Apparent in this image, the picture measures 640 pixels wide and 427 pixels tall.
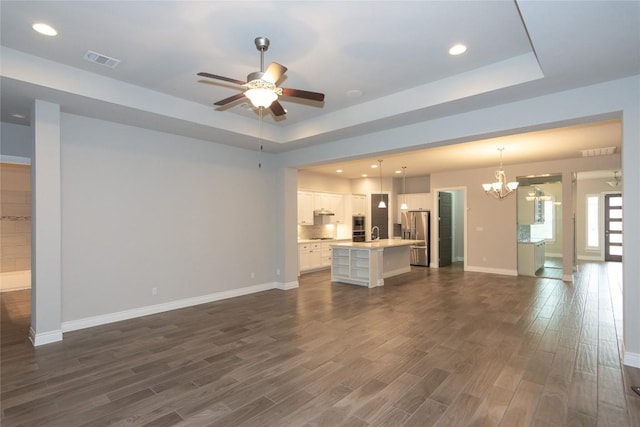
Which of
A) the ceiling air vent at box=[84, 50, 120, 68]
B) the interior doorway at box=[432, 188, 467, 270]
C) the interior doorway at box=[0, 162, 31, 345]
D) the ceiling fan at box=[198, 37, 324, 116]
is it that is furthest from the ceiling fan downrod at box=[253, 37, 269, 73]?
the interior doorway at box=[432, 188, 467, 270]

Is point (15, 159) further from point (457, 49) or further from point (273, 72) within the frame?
point (457, 49)

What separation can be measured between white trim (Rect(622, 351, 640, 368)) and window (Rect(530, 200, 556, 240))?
6081 mm

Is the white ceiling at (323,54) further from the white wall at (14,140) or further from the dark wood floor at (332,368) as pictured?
the dark wood floor at (332,368)

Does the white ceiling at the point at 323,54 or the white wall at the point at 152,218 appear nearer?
the white ceiling at the point at 323,54

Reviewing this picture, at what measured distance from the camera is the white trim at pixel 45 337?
386 centimetres

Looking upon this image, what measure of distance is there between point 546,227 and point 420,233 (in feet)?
12.5

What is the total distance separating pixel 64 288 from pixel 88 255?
0.49m

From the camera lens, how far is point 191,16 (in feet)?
8.98

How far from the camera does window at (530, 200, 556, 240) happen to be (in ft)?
29.7

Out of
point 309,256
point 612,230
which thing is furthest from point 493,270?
point 612,230

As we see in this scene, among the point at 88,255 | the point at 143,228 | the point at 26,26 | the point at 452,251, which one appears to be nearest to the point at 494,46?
the point at 26,26

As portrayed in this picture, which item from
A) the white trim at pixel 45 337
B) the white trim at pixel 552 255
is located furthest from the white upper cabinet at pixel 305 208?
the white trim at pixel 552 255

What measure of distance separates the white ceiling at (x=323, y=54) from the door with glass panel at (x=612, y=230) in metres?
8.53

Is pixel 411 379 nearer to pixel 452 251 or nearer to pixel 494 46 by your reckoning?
pixel 494 46
